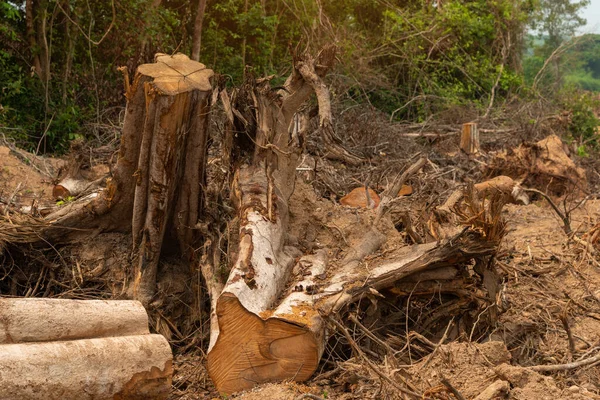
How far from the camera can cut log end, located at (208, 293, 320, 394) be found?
3850 mm

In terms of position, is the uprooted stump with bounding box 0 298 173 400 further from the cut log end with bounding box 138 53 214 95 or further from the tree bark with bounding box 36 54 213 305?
the cut log end with bounding box 138 53 214 95

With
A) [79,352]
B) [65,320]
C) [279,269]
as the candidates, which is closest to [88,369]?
[79,352]

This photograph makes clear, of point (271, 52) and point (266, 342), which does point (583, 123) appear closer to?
point (271, 52)

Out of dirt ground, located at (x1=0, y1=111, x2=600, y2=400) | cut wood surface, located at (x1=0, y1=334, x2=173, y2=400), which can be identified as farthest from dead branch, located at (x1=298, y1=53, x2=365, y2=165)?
cut wood surface, located at (x1=0, y1=334, x2=173, y2=400)

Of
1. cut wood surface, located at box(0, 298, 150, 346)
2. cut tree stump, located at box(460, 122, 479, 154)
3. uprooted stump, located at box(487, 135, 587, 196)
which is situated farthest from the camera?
cut tree stump, located at box(460, 122, 479, 154)

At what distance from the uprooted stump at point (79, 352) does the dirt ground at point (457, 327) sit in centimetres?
41

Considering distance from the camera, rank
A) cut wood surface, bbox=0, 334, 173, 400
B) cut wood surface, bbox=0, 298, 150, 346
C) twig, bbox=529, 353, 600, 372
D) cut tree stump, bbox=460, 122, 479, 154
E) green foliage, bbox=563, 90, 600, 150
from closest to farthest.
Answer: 1. cut wood surface, bbox=0, 334, 173, 400
2. cut wood surface, bbox=0, 298, 150, 346
3. twig, bbox=529, 353, 600, 372
4. cut tree stump, bbox=460, 122, 479, 154
5. green foliage, bbox=563, 90, 600, 150

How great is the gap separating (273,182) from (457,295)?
145 cm

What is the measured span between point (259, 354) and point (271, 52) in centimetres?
1100

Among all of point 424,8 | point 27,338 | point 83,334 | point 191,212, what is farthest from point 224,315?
point 424,8

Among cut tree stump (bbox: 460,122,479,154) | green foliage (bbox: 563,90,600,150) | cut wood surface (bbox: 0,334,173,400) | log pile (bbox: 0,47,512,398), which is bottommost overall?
cut wood surface (bbox: 0,334,173,400)

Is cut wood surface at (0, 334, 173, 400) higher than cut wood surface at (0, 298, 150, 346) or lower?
lower

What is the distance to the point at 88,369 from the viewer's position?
Result: 3424 millimetres

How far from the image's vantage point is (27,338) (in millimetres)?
3572
